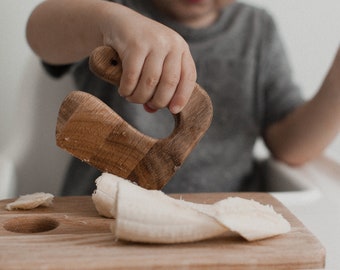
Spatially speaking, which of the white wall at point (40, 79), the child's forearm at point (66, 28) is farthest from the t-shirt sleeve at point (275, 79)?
the child's forearm at point (66, 28)

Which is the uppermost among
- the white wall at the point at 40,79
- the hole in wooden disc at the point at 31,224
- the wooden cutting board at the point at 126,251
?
the wooden cutting board at the point at 126,251

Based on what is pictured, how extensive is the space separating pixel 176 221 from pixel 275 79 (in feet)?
2.11

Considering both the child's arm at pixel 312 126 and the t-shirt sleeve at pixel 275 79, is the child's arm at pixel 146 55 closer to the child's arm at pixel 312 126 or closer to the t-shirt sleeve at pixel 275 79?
the child's arm at pixel 312 126

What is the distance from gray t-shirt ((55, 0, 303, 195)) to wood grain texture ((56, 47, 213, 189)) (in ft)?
1.23

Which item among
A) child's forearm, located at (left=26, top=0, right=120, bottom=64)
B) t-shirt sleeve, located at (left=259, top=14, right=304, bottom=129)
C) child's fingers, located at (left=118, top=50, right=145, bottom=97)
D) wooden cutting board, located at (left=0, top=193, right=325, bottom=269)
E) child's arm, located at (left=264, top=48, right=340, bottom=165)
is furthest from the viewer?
t-shirt sleeve, located at (left=259, top=14, right=304, bottom=129)

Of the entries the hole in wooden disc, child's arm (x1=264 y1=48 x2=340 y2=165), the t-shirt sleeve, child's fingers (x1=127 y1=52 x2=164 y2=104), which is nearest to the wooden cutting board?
the hole in wooden disc

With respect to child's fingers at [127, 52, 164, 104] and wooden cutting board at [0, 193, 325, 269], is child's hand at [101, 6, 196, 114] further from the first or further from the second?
wooden cutting board at [0, 193, 325, 269]

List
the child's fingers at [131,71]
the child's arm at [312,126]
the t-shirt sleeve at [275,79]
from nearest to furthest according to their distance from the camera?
1. the child's fingers at [131,71]
2. the child's arm at [312,126]
3. the t-shirt sleeve at [275,79]

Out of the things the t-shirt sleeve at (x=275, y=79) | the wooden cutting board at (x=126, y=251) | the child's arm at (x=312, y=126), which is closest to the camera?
the wooden cutting board at (x=126, y=251)

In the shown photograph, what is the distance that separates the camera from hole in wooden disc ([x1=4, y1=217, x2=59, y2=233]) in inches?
20.3

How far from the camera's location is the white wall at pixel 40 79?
951 millimetres

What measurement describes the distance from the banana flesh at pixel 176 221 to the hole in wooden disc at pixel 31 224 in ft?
0.24

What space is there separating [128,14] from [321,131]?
454 millimetres

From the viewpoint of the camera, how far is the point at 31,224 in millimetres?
524
